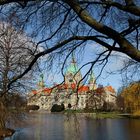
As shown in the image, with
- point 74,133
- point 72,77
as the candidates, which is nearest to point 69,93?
point 72,77

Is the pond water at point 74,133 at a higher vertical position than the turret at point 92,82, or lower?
lower

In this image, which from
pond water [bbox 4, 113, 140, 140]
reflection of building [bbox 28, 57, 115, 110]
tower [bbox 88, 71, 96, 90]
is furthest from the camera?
pond water [bbox 4, 113, 140, 140]

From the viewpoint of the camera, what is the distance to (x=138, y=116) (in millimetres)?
51750

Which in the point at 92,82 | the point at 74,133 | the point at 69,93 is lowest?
the point at 74,133

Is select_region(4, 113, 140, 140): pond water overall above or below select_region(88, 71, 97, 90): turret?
below

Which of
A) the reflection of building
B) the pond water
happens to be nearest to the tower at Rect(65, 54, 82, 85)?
the reflection of building

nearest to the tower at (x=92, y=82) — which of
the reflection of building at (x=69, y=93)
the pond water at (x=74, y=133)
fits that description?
the reflection of building at (x=69, y=93)

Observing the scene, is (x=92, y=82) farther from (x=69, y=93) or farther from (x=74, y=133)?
(x=74, y=133)

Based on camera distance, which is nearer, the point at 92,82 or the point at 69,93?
the point at 69,93

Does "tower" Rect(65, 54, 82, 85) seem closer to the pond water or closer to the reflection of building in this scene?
the reflection of building

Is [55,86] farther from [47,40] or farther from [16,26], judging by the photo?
[16,26]

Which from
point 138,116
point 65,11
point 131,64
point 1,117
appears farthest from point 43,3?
point 138,116

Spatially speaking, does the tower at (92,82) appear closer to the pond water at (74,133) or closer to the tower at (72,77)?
the tower at (72,77)

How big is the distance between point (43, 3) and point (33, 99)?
1520 mm
